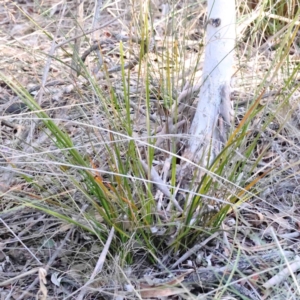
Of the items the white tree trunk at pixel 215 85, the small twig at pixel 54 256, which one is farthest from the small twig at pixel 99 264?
the white tree trunk at pixel 215 85

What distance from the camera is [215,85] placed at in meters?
1.53

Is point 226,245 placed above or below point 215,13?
below

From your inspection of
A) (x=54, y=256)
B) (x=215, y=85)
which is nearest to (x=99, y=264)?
(x=54, y=256)

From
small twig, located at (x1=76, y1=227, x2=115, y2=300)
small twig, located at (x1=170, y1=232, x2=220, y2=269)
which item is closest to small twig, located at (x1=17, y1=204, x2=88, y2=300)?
small twig, located at (x1=76, y1=227, x2=115, y2=300)

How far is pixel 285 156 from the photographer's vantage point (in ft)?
5.33

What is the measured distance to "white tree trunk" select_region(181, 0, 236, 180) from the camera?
57.4 inches

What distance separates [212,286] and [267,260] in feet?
0.51

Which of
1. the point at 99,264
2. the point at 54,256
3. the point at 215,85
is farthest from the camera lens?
the point at 215,85

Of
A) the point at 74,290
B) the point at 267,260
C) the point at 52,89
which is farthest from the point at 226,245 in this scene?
the point at 52,89

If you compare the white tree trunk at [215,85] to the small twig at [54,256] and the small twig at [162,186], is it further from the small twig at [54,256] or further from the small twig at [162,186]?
the small twig at [54,256]

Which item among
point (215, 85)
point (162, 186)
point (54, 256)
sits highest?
point (215, 85)

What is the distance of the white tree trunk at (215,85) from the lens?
1458 mm

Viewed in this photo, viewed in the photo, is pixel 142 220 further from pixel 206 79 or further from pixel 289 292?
pixel 206 79

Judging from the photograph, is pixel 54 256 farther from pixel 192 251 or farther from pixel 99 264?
pixel 192 251
